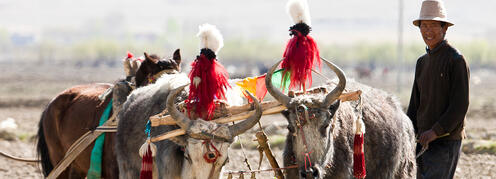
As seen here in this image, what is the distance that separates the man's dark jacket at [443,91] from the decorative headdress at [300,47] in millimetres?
1253

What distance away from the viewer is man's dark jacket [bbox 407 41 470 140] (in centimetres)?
662

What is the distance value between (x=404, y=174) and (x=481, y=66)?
326 feet

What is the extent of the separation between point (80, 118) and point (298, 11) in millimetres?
3611

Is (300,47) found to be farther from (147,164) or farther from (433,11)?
(147,164)

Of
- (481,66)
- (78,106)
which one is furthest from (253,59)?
(78,106)

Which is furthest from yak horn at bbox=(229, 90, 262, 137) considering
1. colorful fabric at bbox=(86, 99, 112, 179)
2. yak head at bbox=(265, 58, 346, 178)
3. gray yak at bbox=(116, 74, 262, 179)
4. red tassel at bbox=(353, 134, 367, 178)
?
colorful fabric at bbox=(86, 99, 112, 179)

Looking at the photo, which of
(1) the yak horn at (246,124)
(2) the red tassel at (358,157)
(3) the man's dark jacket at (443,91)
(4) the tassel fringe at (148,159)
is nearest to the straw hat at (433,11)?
(3) the man's dark jacket at (443,91)

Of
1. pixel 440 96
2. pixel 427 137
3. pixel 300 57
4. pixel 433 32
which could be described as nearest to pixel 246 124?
pixel 300 57

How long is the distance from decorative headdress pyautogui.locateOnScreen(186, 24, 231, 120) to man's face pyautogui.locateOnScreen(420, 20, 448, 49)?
2.14 meters

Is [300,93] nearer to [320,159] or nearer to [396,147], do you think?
[320,159]

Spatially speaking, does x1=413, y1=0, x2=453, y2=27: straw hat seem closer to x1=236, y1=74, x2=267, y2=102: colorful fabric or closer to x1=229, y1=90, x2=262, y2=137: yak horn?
x1=236, y1=74, x2=267, y2=102: colorful fabric

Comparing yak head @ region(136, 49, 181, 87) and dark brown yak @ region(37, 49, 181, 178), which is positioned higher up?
yak head @ region(136, 49, 181, 87)

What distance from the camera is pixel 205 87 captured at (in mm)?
5902

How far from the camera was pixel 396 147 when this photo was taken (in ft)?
22.4
